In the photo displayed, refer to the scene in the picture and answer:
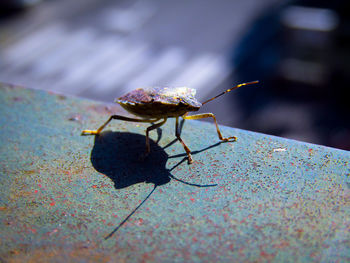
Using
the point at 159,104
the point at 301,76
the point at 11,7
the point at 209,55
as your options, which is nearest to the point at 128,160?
the point at 159,104

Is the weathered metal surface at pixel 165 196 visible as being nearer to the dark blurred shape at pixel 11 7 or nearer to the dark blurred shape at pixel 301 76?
the dark blurred shape at pixel 301 76

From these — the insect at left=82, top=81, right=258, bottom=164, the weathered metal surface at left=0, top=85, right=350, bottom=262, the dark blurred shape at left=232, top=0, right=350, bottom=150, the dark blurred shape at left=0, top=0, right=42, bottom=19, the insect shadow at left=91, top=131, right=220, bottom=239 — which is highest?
the insect at left=82, top=81, right=258, bottom=164

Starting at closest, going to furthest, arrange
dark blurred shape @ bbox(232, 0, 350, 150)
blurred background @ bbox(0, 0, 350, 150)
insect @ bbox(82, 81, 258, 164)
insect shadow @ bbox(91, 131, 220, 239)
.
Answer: insect shadow @ bbox(91, 131, 220, 239) → insect @ bbox(82, 81, 258, 164) → dark blurred shape @ bbox(232, 0, 350, 150) → blurred background @ bbox(0, 0, 350, 150)

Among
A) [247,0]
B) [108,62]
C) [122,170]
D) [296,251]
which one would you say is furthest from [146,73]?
[296,251]

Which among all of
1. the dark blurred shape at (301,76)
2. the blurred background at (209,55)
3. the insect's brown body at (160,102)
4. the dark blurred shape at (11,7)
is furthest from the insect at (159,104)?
the dark blurred shape at (11,7)

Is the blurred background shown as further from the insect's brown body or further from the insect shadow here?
the insect shadow

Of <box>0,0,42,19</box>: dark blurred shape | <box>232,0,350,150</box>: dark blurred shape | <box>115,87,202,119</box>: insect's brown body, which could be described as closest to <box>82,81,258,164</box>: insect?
<box>115,87,202,119</box>: insect's brown body
